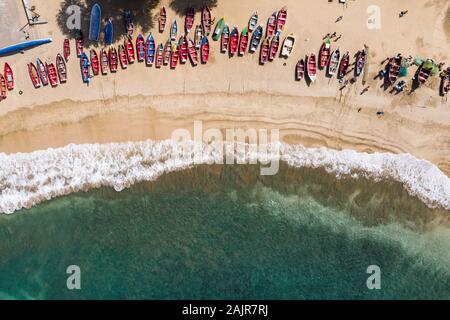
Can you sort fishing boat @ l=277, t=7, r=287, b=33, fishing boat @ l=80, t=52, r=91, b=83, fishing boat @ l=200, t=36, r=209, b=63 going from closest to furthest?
1. fishing boat @ l=277, t=7, r=287, b=33
2. fishing boat @ l=200, t=36, r=209, b=63
3. fishing boat @ l=80, t=52, r=91, b=83

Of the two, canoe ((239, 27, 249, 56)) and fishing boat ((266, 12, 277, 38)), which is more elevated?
fishing boat ((266, 12, 277, 38))

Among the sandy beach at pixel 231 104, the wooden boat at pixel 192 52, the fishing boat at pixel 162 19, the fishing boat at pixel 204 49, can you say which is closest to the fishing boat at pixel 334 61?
the sandy beach at pixel 231 104

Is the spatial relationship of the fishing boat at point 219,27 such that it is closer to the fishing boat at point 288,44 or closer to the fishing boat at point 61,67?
the fishing boat at point 288,44

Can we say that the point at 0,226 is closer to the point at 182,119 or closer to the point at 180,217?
the point at 180,217

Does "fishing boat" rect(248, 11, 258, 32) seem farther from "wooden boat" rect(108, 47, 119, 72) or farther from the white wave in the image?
"wooden boat" rect(108, 47, 119, 72)

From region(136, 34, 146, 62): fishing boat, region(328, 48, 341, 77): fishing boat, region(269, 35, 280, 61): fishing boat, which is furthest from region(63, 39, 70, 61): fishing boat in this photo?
region(328, 48, 341, 77): fishing boat

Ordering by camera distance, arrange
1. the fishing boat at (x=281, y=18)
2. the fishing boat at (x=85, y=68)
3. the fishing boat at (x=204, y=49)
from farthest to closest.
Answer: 1. the fishing boat at (x=85, y=68)
2. the fishing boat at (x=204, y=49)
3. the fishing boat at (x=281, y=18)

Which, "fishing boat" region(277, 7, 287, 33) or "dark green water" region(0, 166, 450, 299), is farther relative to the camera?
"dark green water" region(0, 166, 450, 299)
